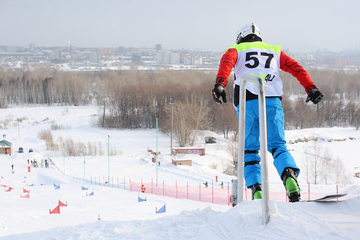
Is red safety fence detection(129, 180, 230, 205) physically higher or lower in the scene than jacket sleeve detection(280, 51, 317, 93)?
lower

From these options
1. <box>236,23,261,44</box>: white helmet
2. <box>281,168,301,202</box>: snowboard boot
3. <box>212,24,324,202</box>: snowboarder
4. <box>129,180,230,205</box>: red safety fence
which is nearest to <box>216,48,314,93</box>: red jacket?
<box>212,24,324,202</box>: snowboarder

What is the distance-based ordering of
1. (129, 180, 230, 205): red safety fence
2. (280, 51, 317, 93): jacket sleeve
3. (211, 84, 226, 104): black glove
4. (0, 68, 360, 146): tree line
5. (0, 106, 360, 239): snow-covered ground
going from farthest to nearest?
(0, 68, 360, 146): tree line
(129, 180, 230, 205): red safety fence
(280, 51, 317, 93): jacket sleeve
(211, 84, 226, 104): black glove
(0, 106, 360, 239): snow-covered ground

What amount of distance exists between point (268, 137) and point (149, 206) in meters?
9.48

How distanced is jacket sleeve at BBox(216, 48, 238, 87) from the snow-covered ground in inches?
45.1

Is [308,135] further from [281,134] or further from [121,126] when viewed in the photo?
[281,134]

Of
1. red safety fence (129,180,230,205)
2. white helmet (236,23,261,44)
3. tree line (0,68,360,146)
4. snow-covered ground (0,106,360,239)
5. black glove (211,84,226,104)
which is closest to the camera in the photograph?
snow-covered ground (0,106,360,239)

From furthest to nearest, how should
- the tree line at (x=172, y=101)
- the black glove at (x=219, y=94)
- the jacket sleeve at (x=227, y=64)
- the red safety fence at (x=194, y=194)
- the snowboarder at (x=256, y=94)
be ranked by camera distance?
the tree line at (x=172, y=101), the red safety fence at (x=194, y=194), the snowboarder at (x=256, y=94), the jacket sleeve at (x=227, y=64), the black glove at (x=219, y=94)

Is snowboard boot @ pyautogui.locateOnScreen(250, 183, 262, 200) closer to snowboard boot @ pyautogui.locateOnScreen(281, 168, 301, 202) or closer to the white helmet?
snowboard boot @ pyautogui.locateOnScreen(281, 168, 301, 202)

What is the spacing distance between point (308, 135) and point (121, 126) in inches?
1254

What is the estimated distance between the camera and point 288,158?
3.05 metres

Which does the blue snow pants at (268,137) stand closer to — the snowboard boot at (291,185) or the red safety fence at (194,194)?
the snowboard boot at (291,185)

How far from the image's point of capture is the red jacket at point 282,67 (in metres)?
3.07

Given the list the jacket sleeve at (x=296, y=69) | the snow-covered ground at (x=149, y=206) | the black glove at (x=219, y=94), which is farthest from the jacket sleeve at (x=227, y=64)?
the snow-covered ground at (x=149, y=206)

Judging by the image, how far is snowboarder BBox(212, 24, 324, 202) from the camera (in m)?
3.12
